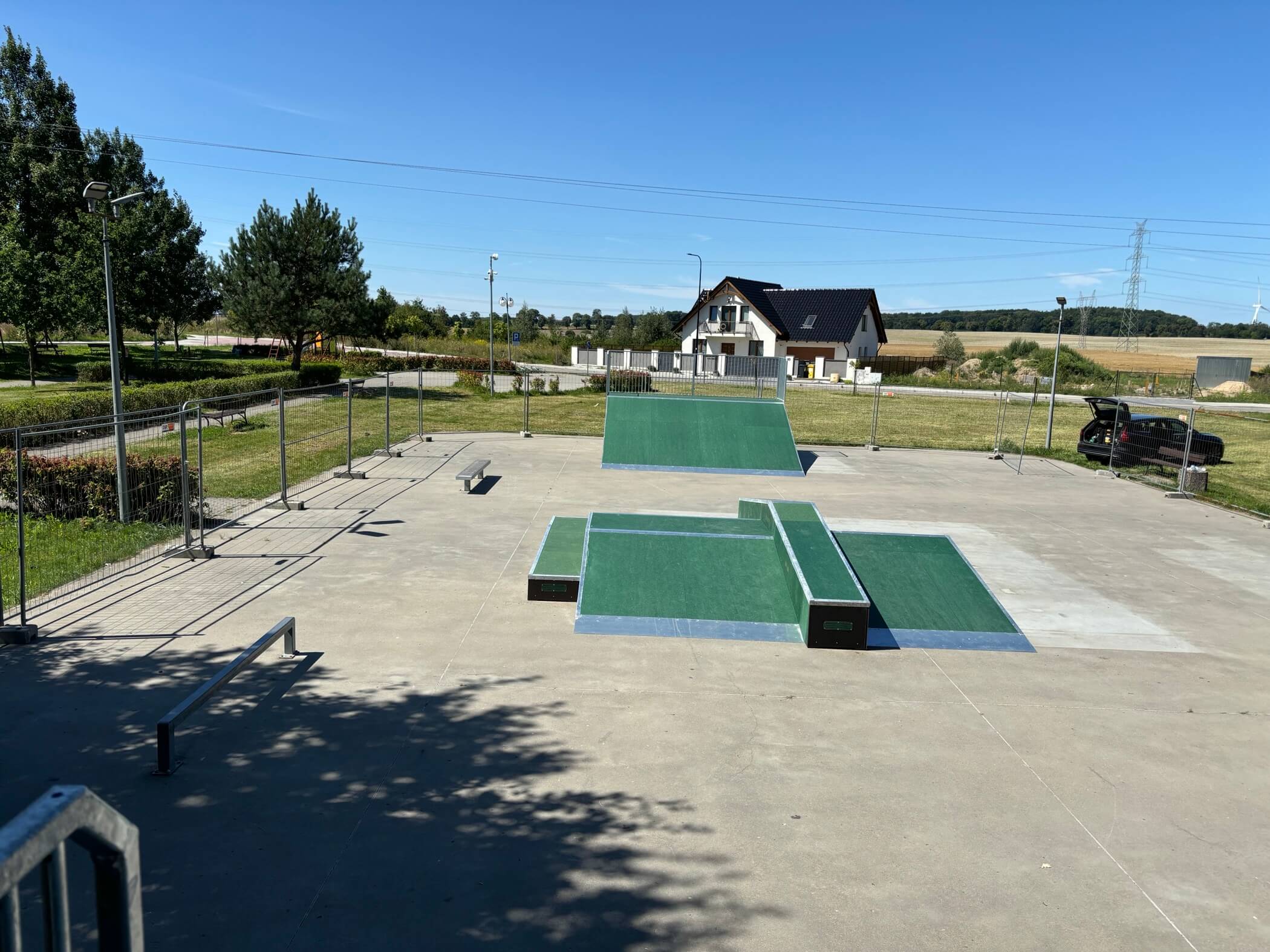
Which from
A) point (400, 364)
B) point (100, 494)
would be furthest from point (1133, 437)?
point (400, 364)

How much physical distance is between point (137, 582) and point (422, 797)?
6.07 m

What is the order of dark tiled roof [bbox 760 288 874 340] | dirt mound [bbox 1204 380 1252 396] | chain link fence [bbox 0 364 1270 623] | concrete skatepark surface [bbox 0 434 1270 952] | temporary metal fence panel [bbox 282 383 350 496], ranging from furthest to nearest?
dark tiled roof [bbox 760 288 874 340] < dirt mound [bbox 1204 380 1252 396] < temporary metal fence panel [bbox 282 383 350 496] < chain link fence [bbox 0 364 1270 623] < concrete skatepark surface [bbox 0 434 1270 952]

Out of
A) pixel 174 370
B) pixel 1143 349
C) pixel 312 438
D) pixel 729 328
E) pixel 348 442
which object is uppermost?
pixel 1143 349

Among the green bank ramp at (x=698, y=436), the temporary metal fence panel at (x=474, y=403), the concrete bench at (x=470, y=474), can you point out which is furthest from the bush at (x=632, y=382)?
the concrete bench at (x=470, y=474)

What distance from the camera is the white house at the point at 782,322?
67938 mm

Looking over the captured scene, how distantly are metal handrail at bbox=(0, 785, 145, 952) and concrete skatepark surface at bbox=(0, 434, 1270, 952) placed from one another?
2.77m

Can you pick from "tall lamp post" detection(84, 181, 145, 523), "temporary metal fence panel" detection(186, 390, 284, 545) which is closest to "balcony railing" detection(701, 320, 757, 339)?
"temporary metal fence panel" detection(186, 390, 284, 545)

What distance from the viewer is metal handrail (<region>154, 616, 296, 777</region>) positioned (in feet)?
17.4

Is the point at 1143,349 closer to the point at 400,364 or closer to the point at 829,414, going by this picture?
the point at 829,414

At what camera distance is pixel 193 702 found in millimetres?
5633

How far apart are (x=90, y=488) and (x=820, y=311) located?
6409cm

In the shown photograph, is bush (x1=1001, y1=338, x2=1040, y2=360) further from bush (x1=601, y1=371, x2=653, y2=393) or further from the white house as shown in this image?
bush (x1=601, y1=371, x2=653, y2=393)

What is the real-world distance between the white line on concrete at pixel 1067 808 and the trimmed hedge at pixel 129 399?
11.3m

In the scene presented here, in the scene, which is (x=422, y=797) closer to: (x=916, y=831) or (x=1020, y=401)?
(x=916, y=831)
